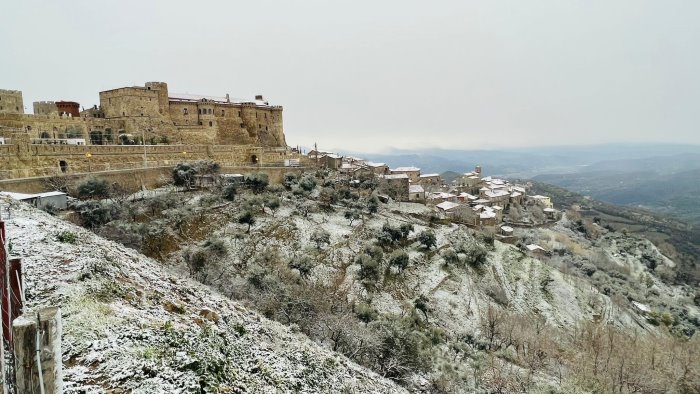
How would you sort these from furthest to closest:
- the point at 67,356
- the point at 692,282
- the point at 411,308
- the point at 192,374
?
the point at 692,282 → the point at 411,308 → the point at 192,374 → the point at 67,356

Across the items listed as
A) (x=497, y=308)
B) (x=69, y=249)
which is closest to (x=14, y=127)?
(x=69, y=249)

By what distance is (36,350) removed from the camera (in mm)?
4102

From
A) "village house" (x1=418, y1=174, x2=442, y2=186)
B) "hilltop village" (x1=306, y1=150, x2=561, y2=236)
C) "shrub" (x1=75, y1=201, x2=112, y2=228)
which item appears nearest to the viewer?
"shrub" (x1=75, y1=201, x2=112, y2=228)

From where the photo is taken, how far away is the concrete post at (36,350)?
4000 millimetres

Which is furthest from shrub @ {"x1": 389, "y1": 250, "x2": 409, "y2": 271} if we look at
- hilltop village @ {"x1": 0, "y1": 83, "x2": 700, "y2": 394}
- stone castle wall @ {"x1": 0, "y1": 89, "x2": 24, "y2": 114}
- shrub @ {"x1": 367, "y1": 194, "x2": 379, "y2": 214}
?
stone castle wall @ {"x1": 0, "y1": 89, "x2": 24, "y2": 114}

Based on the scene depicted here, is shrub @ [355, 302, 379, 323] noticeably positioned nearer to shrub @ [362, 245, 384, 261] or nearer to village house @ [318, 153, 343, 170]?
shrub @ [362, 245, 384, 261]

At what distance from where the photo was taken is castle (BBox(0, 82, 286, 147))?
35.7 metres

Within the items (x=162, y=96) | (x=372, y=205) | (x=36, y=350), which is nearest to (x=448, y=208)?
(x=372, y=205)

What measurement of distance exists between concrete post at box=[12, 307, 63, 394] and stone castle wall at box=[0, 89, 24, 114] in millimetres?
42695

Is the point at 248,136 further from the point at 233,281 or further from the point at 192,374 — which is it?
the point at 192,374

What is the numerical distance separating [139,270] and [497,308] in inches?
1076

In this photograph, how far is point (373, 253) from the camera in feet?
105

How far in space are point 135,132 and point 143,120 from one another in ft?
5.97

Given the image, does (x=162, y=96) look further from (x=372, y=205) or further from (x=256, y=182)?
(x=372, y=205)
